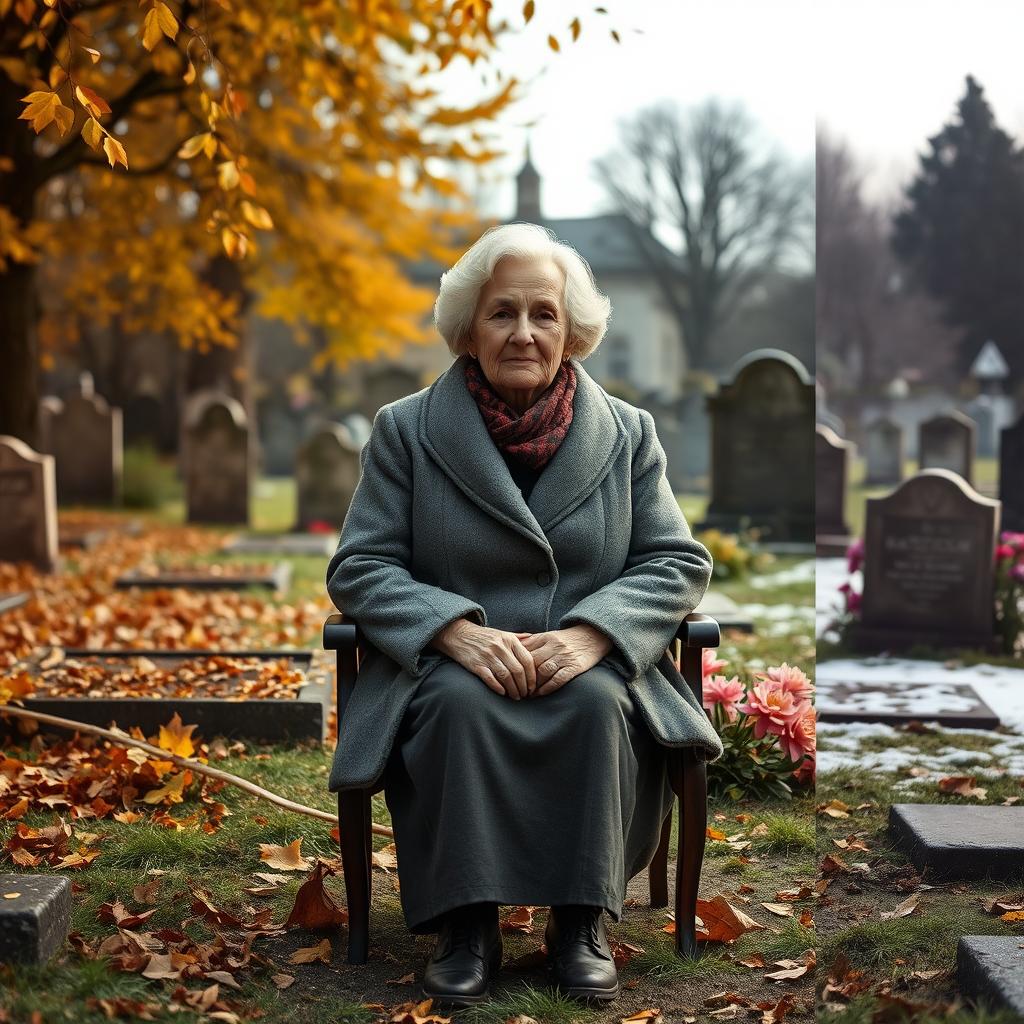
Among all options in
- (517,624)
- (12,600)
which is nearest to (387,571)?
(517,624)

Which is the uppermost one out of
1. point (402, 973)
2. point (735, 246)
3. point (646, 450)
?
point (735, 246)

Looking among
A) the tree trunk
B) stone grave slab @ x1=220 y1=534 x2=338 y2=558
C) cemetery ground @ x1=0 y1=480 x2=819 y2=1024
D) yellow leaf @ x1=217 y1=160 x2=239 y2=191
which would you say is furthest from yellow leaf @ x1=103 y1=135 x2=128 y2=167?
stone grave slab @ x1=220 y1=534 x2=338 y2=558

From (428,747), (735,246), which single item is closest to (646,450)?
(428,747)

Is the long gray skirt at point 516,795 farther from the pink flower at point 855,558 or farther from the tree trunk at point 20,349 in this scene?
the tree trunk at point 20,349

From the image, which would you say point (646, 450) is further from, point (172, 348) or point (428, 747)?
point (172, 348)

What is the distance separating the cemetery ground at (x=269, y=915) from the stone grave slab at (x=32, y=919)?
0.04 metres

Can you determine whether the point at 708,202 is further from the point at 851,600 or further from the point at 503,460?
the point at 503,460

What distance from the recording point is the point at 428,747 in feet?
10.6

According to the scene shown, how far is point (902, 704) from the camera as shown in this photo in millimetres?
6523

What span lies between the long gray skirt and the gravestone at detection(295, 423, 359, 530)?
11890 millimetres

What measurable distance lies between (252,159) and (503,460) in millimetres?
9921

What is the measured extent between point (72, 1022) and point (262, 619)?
5.52m

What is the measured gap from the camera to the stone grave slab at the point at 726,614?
26.2 feet

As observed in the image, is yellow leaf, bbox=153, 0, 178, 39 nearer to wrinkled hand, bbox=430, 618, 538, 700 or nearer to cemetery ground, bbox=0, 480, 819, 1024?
wrinkled hand, bbox=430, 618, 538, 700
